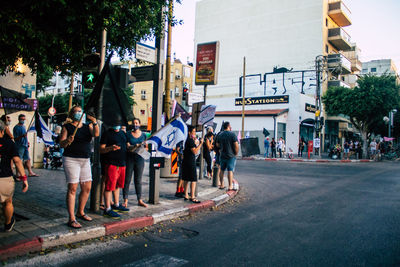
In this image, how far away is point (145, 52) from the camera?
6848 mm

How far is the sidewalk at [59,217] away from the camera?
4.22 m

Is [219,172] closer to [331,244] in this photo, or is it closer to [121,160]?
[121,160]

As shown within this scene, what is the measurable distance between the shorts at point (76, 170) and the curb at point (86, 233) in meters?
0.78

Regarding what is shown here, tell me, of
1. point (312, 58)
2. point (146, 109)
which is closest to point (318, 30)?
point (312, 58)

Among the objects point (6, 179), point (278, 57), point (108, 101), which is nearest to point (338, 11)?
point (278, 57)

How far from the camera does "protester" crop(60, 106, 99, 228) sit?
482 centimetres

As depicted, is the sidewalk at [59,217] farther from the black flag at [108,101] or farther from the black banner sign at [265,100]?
the black banner sign at [265,100]

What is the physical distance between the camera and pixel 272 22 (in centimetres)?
4334

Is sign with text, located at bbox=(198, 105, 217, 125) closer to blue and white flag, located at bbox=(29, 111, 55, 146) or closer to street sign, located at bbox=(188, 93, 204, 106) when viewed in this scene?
street sign, located at bbox=(188, 93, 204, 106)

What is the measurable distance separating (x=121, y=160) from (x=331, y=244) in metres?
3.81

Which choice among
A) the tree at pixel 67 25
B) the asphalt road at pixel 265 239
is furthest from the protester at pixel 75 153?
the tree at pixel 67 25

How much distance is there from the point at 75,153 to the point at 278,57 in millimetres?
40773

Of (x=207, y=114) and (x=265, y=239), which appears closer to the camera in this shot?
(x=265, y=239)

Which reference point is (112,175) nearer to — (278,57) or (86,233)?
(86,233)
